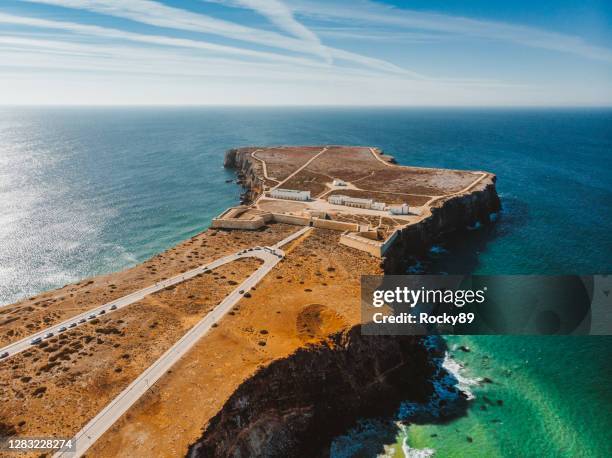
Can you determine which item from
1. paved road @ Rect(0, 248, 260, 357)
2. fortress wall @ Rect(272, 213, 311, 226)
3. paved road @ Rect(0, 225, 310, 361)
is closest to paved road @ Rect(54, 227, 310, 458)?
paved road @ Rect(0, 225, 310, 361)

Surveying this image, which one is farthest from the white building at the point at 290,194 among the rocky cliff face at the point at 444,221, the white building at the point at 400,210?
the rocky cliff face at the point at 444,221

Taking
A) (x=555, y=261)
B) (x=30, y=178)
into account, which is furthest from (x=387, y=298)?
(x=30, y=178)

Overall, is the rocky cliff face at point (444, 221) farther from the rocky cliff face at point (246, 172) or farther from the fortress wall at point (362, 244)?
the rocky cliff face at point (246, 172)

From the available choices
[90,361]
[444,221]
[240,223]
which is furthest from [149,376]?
[444,221]

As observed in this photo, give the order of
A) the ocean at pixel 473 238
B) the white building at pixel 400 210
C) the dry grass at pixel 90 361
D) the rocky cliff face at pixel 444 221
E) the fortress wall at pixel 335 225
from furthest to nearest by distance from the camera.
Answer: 1. the white building at pixel 400 210
2. the fortress wall at pixel 335 225
3. the rocky cliff face at pixel 444 221
4. the ocean at pixel 473 238
5. the dry grass at pixel 90 361

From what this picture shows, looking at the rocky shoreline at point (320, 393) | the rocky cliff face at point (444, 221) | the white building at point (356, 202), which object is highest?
the white building at point (356, 202)

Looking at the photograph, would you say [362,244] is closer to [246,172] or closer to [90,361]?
[90,361]

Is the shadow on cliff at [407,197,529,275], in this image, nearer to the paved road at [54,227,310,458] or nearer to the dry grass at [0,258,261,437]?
the paved road at [54,227,310,458]
